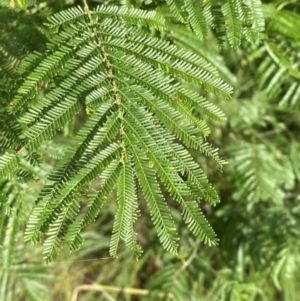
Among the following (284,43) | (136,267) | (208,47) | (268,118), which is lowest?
(136,267)

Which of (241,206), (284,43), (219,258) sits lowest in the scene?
(219,258)

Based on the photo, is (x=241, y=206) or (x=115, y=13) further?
(x=241, y=206)

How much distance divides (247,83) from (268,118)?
9.2 inches

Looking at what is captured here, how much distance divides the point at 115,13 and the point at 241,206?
133 cm

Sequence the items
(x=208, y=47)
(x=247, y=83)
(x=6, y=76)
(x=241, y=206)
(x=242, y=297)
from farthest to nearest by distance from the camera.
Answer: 1. (x=247, y=83)
2. (x=241, y=206)
3. (x=242, y=297)
4. (x=208, y=47)
5. (x=6, y=76)

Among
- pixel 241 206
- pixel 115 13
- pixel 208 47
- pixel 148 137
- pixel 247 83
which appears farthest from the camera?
pixel 247 83

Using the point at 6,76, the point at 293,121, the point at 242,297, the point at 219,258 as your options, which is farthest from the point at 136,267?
the point at 6,76

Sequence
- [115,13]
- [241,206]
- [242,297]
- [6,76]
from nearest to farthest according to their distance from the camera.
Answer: [115,13] < [6,76] < [242,297] < [241,206]

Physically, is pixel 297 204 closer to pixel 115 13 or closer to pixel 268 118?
pixel 268 118

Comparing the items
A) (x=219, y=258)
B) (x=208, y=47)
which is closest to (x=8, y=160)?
(x=208, y=47)

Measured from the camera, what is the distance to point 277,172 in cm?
213

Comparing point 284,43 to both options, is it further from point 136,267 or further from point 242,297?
point 136,267

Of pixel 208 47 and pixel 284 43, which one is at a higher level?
pixel 284 43

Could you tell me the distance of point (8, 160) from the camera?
3.29 feet
